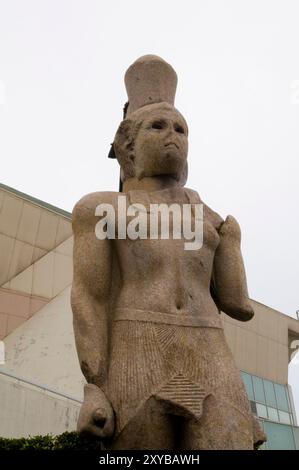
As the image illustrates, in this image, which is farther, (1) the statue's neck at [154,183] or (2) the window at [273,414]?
(2) the window at [273,414]

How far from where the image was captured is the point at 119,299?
392 cm

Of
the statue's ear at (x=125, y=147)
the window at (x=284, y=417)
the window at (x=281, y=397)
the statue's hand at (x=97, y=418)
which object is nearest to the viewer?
the statue's hand at (x=97, y=418)

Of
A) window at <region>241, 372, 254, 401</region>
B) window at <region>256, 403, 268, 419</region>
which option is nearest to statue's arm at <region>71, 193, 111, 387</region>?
window at <region>241, 372, 254, 401</region>

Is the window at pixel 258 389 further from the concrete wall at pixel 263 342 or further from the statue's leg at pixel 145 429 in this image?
the statue's leg at pixel 145 429

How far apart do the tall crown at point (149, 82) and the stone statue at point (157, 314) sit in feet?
0.21

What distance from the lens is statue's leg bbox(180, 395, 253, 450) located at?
3.38m

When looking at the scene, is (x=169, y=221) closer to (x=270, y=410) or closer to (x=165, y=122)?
(x=165, y=122)

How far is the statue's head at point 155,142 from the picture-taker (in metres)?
4.45

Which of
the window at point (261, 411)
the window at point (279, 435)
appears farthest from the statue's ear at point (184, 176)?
the window at point (261, 411)

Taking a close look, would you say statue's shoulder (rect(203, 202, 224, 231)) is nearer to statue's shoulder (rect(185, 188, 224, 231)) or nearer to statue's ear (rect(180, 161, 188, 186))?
statue's shoulder (rect(185, 188, 224, 231))

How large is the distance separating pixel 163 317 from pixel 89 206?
102cm

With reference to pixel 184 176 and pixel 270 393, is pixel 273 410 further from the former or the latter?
pixel 184 176

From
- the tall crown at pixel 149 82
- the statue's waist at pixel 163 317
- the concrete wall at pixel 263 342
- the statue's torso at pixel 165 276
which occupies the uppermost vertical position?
the concrete wall at pixel 263 342

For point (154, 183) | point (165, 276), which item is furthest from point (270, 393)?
point (165, 276)
